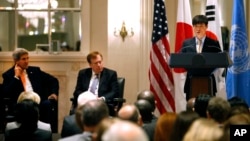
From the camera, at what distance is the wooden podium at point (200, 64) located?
5652mm

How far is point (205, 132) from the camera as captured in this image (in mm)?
2748

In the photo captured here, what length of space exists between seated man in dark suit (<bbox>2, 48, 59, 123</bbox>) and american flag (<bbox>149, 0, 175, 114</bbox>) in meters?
1.29

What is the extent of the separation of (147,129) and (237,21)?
11.7 feet

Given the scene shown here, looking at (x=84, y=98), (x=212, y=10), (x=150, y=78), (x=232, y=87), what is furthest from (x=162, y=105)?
(x=84, y=98)

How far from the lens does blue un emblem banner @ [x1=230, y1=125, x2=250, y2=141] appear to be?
3.29 m

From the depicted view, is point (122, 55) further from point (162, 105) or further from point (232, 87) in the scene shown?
point (232, 87)

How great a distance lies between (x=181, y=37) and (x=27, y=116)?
352cm

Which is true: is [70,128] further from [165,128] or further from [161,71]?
[161,71]

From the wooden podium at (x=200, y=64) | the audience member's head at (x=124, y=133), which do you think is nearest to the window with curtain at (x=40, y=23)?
the wooden podium at (x=200, y=64)

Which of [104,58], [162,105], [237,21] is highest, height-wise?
Answer: [237,21]

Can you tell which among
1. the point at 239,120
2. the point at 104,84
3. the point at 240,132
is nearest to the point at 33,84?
the point at 104,84

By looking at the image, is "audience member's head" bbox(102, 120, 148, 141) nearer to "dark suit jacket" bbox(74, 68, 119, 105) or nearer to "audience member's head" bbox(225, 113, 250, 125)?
"audience member's head" bbox(225, 113, 250, 125)

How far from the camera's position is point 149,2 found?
7895mm

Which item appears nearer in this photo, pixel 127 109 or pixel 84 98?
pixel 127 109
